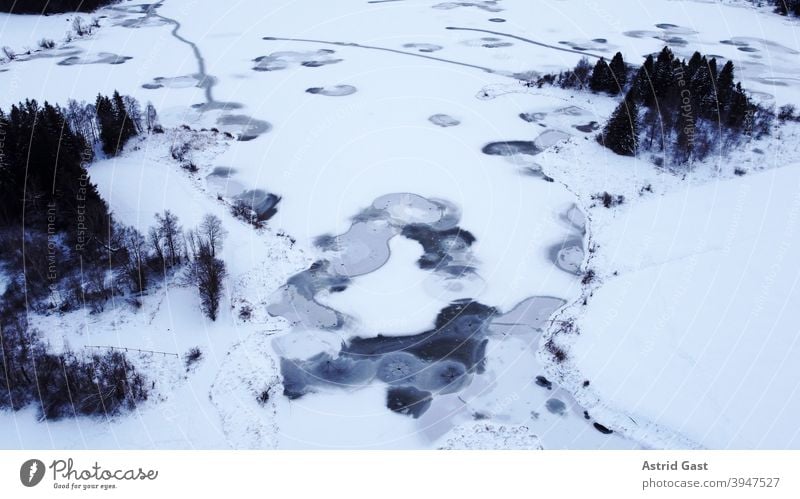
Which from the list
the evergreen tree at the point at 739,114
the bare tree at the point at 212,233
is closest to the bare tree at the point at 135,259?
the bare tree at the point at 212,233

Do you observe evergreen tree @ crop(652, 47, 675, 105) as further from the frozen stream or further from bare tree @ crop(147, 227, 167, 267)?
bare tree @ crop(147, 227, 167, 267)

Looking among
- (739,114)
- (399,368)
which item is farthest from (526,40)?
(399,368)

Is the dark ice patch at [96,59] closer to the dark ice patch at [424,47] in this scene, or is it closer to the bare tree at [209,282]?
the dark ice patch at [424,47]

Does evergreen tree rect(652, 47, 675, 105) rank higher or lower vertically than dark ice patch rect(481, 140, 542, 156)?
higher

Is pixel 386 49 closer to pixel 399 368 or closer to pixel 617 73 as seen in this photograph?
pixel 617 73

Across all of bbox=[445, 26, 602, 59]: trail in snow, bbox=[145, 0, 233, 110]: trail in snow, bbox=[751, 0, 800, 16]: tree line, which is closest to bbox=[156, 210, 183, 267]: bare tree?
bbox=[145, 0, 233, 110]: trail in snow

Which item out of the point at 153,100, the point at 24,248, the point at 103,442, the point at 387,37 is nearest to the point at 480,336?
the point at 103,442
